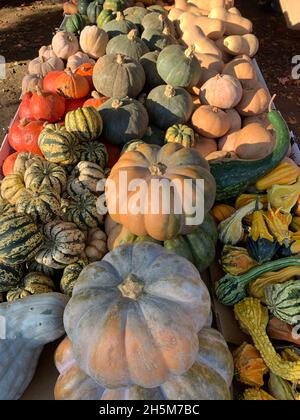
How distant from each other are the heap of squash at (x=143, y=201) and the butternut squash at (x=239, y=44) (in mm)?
15

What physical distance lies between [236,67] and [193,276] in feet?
8.36

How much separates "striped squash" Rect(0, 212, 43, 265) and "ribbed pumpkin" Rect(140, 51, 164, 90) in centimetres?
178

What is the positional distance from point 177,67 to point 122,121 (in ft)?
2.48

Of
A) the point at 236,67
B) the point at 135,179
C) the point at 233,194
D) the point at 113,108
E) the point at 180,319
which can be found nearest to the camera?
the point at 180,319

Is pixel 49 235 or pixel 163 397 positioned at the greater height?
pixel 49 235

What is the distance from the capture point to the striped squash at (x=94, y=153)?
234 centimetres

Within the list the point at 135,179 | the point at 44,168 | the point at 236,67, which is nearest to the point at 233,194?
the point at 135,179

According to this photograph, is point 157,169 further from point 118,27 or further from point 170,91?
point 118,27

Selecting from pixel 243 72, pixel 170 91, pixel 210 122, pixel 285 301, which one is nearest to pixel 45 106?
pixel 170 91

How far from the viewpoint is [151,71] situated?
3.09 m

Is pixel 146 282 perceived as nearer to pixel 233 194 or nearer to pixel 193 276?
pixel 193 276

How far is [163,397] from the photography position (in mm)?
1371

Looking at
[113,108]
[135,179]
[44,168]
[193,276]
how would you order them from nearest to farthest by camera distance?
[193,276] → [135,179] → [44,168] → [113,108]

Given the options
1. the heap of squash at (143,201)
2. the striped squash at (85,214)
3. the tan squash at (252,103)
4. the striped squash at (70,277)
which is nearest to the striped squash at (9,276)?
the heap of squash at (143,201)
